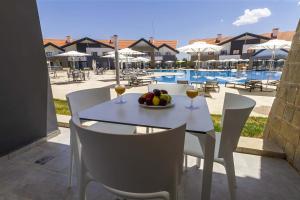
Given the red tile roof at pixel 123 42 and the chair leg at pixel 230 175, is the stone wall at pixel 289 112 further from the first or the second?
the red tile roof at pixel 123 42

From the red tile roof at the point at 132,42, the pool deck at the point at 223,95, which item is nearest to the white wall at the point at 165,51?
the red tile roof at the point at 132,42

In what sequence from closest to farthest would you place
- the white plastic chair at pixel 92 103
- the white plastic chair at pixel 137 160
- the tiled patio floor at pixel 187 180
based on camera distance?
1. the white plastic chair at pixel 137 160
2. the tiled patio floor at pixel 187 180
3. the white plastic chair at pixel 92 103

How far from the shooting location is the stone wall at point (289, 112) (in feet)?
6.47

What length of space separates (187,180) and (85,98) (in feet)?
4.60

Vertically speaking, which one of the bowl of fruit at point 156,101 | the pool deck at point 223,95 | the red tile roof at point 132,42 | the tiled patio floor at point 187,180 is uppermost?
the red tile roof at point 132,42

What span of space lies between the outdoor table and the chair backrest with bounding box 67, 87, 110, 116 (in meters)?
0.38

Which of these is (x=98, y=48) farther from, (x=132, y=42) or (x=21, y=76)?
(x=21, y=76)

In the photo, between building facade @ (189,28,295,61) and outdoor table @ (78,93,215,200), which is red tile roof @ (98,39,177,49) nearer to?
building facade @ (189,28,295,61)

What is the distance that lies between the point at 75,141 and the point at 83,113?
0.23m

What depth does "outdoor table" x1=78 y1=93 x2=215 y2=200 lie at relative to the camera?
113 centimetres

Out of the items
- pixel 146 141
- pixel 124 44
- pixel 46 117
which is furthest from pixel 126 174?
pixel 124 44

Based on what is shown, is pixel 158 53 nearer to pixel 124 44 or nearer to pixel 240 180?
pixel 124 44

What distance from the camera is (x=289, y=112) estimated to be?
2109 mm

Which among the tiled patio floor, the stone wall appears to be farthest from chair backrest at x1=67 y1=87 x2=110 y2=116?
the stone wall
